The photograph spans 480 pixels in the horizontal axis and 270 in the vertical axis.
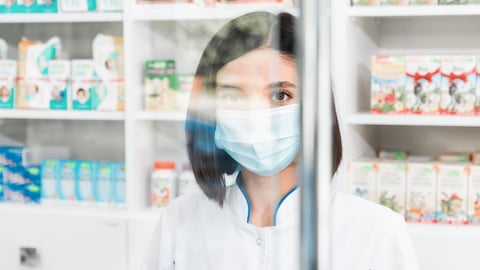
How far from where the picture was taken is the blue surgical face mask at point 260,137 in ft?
1.76

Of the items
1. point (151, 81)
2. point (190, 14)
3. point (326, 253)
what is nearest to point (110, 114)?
point (151, 81)

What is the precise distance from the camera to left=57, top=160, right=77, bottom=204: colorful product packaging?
118 cm

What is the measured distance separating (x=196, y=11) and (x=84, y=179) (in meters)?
0.60

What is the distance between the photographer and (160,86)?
111cm

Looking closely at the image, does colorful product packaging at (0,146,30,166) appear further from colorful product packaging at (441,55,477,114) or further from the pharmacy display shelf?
colorful product packaging at (441,55,477,114)

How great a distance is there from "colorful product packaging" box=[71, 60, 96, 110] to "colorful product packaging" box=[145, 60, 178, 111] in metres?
0.21

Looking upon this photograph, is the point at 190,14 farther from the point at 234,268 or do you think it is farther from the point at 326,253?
the point at 326,253

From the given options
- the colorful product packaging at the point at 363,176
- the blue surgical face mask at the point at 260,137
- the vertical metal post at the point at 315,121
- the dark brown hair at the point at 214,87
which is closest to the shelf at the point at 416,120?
the colorful product packaging at the point at 363,176

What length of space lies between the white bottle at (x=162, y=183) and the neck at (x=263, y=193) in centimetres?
26

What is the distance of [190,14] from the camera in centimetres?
89

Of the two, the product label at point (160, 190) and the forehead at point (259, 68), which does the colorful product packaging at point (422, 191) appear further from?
the forehead at point (259, 68)

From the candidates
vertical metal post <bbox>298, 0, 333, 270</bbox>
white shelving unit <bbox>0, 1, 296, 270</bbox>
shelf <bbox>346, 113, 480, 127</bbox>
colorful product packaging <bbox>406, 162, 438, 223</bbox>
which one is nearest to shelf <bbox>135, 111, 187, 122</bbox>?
white shelving unit <bbox>0, 1, 296, 270</bbox>

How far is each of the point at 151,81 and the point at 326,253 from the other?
77 centimetres

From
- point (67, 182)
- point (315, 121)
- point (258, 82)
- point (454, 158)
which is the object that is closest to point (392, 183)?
point (454, 158)
